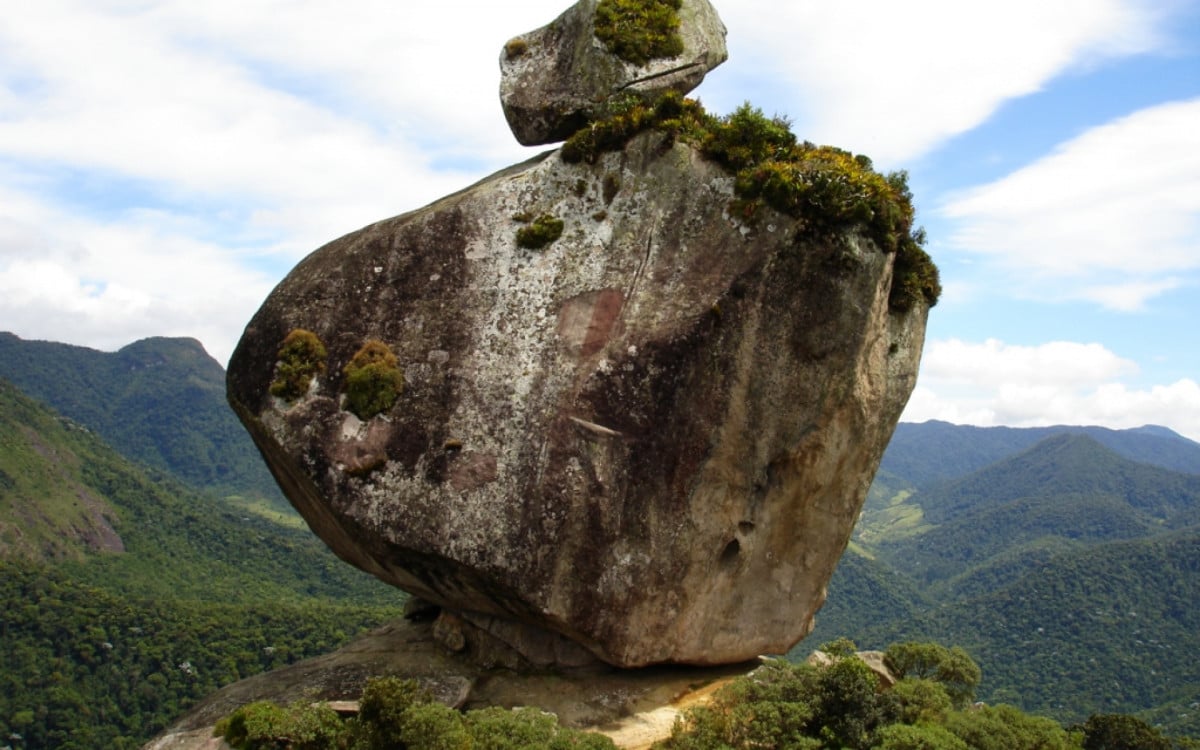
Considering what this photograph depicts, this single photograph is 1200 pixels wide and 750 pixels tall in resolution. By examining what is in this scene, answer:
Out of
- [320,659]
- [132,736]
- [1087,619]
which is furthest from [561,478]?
[1087,619]

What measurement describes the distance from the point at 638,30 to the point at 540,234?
6.54 meters

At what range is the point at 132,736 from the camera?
216 ft

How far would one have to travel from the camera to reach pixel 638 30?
73.4 feet

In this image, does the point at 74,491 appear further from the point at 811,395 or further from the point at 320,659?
the point at 811,395

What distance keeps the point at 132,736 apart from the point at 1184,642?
155 meters

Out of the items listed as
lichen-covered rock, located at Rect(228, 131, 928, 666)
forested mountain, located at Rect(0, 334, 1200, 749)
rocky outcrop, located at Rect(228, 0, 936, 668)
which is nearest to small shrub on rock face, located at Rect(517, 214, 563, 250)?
rocky outcrop, located at Rect(228, 0, 936, 668)

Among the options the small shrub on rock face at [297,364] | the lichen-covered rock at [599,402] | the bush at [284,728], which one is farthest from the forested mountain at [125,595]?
the lichen-covered rock at [599,402]

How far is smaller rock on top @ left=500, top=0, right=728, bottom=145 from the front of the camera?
22.3m

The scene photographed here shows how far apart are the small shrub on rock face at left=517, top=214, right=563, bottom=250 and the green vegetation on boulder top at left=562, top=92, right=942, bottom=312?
204cm

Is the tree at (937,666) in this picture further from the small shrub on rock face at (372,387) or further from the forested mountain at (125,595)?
the forested mountain at (125,595)

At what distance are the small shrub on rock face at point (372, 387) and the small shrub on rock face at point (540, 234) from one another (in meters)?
4.46

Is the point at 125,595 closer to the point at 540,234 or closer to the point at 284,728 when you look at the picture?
the point at 284,728

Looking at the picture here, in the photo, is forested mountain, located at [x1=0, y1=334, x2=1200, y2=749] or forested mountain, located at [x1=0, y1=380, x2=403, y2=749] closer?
forested mountain, located at [x1=0, y1=380, x2=403, y2=749]

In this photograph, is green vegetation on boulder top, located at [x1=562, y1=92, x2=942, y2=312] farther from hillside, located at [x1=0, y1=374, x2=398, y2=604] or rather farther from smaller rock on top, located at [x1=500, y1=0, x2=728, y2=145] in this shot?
hillside, located at [x1=0, y1=374, x2=398, y2=604]
